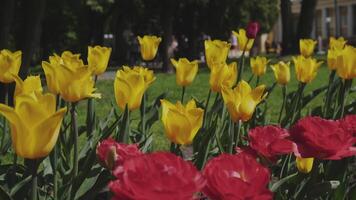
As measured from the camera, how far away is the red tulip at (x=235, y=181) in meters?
1.37

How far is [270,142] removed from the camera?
212 cm

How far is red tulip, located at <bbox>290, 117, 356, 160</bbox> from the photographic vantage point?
188 cm

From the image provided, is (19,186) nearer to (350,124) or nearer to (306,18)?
(350,124)

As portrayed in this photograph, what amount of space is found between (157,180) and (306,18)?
27294 mm

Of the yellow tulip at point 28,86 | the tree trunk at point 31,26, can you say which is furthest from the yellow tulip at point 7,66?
the tree trunk at point 31,26

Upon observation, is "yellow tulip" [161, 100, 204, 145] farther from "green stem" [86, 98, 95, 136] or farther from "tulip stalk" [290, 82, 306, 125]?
"tulip stalk" [290, 82, 306, 125]

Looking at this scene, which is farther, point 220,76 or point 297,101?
point 297,101

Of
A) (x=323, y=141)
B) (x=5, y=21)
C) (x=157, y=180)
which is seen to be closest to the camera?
(x=157, y=180)

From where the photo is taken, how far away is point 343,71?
336 centimetres

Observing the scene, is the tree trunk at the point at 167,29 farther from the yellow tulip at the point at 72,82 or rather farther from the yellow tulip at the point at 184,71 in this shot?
the yellow tulip at the point at 72,82

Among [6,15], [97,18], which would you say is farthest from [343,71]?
[97,18]

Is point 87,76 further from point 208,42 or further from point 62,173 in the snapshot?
point 208,42

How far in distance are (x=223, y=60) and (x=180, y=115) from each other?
150 centimetres

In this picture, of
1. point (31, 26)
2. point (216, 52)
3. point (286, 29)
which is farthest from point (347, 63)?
point (286, 29)
